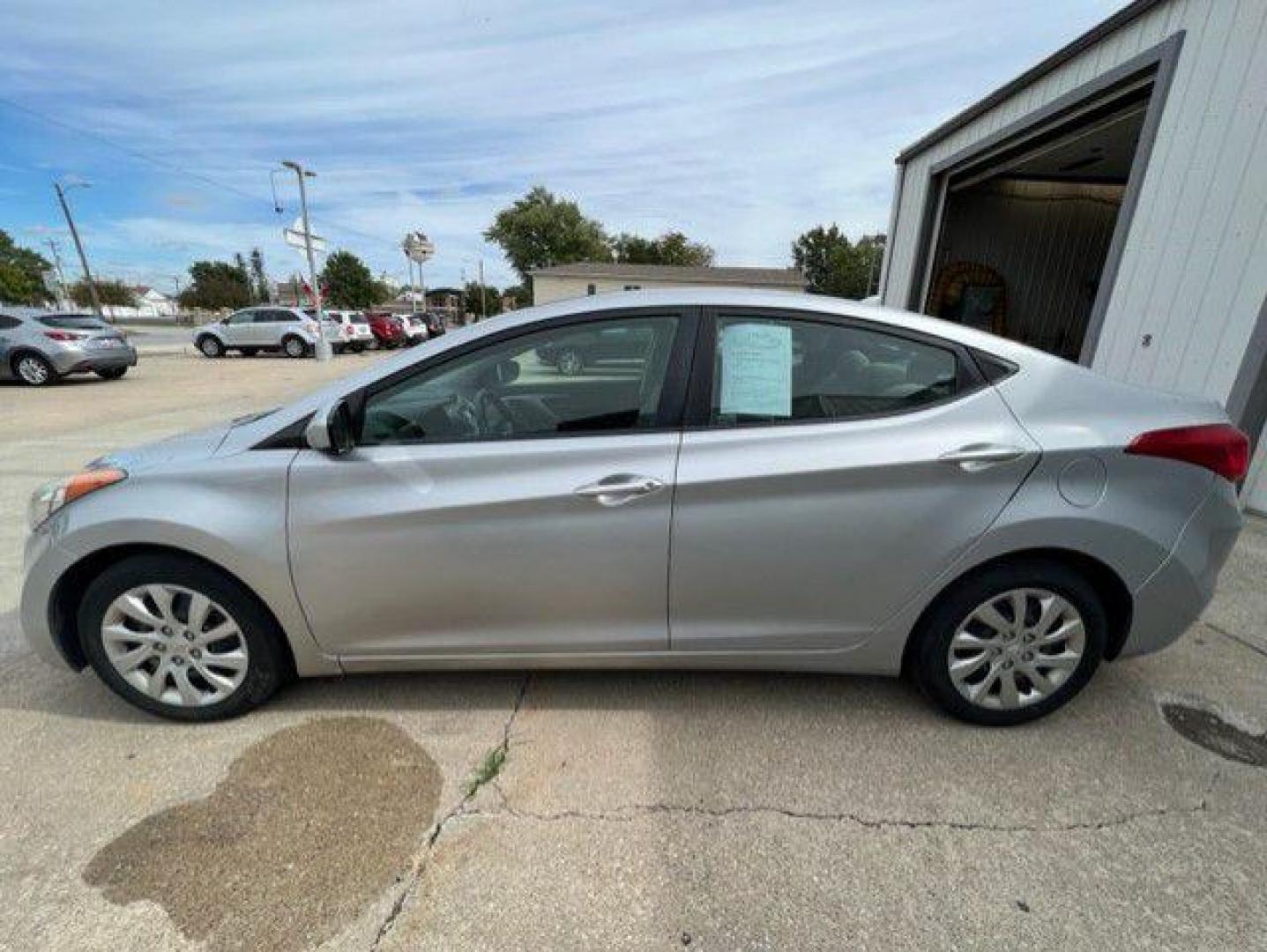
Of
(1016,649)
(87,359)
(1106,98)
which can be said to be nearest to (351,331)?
(87,359)

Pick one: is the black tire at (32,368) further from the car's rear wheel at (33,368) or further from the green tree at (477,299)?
the green tree at (477,299)

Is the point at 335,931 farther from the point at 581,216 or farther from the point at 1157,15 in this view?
the point at 581,216

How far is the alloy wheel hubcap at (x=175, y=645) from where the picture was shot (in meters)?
2.19

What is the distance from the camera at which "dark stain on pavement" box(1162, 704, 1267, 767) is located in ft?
7.20

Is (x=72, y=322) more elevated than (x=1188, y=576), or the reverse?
(x=72, y=322)

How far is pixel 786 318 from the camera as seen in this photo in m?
2.19

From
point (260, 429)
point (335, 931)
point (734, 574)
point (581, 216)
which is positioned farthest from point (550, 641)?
point (581, 216)

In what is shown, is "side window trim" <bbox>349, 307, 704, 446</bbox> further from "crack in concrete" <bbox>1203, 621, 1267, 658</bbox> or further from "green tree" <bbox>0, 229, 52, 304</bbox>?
"green tree" <bbox>0, 229, 52, 304</bbox>

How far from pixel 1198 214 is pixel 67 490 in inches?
284

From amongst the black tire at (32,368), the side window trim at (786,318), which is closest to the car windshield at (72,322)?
the black tire at (32,368)

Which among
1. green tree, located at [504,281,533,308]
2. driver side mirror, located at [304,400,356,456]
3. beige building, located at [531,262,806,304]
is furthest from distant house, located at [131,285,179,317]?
driver side mirror, located at [304,400,356,456]

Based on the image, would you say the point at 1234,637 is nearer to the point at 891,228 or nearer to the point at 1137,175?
the point at 1137,175

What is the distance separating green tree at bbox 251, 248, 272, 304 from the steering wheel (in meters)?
87.0

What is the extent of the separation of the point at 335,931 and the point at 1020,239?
585 inches
